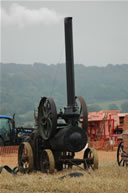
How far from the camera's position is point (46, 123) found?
40.3 feet

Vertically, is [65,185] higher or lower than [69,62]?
lower

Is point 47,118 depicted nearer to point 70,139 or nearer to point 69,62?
point 70,139

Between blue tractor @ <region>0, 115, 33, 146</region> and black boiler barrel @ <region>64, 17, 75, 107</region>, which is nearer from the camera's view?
black boiler barrel @ <region>64, 17, 75, 107</region>

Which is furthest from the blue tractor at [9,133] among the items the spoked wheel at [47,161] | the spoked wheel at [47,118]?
the spoked wheel at [47,161]

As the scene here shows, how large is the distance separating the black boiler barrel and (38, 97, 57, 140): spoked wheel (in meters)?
0.52

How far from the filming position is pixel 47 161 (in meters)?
11.9

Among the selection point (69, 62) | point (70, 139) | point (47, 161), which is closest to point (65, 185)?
point (70, 139)

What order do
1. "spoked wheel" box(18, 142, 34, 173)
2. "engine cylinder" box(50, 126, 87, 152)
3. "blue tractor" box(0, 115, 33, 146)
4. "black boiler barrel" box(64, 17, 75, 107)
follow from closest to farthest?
1. "engine cylinder" box(50, 126, 87, 152)
2. "black boiler barrel" box(64, 17, 75, 107)
3. "spoked wheel" box(18, 142, 34, 173)
4. "blue tractor" box(0, 115, 33, 146)

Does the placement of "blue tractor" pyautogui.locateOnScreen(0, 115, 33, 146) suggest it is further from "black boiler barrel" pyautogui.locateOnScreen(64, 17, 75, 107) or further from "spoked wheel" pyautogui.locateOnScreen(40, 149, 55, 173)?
"black boiler barrel" pyautogui.locateOnScreen(64, 17, 75, 107)

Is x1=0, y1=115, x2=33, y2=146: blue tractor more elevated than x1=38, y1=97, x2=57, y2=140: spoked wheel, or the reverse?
x1=38, y1=97, x2=57, y2=140: spoked wheel

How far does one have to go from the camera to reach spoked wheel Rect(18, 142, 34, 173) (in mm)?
12383

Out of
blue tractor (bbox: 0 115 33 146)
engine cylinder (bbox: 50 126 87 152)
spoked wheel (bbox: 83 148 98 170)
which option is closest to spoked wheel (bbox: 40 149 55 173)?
engine cylinder (bbox: 50 126 87 152)

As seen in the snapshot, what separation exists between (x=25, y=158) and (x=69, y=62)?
3.09 meters

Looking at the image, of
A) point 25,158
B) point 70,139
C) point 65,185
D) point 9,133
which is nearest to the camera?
point 65,185
